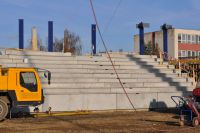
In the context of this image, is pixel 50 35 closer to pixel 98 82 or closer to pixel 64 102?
pixel 98 82

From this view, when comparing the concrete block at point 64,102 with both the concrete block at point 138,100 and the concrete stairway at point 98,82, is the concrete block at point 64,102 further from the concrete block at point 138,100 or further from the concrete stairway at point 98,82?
the concrete block at point 138,100

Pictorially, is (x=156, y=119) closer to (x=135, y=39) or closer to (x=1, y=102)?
(x=1, y=102)

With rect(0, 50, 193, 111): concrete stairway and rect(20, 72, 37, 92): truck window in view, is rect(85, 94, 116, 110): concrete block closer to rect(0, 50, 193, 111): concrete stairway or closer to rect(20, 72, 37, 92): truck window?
rect(0, 50, 193, 111): concrete stairway

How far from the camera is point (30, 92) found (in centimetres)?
1956

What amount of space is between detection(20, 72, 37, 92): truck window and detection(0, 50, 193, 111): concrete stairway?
11.2ft

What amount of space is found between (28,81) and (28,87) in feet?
1.01

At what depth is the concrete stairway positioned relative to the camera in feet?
79.8

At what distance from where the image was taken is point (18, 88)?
1928cm

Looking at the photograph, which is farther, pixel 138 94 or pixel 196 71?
pixel 196 71

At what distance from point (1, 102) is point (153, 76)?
44.6 feet

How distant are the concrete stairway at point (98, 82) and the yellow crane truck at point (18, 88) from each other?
133 inches

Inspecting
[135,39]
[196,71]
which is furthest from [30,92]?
[135,39]

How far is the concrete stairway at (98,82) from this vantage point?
24.3 m

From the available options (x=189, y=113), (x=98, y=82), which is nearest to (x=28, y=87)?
(x=189, y=113)
